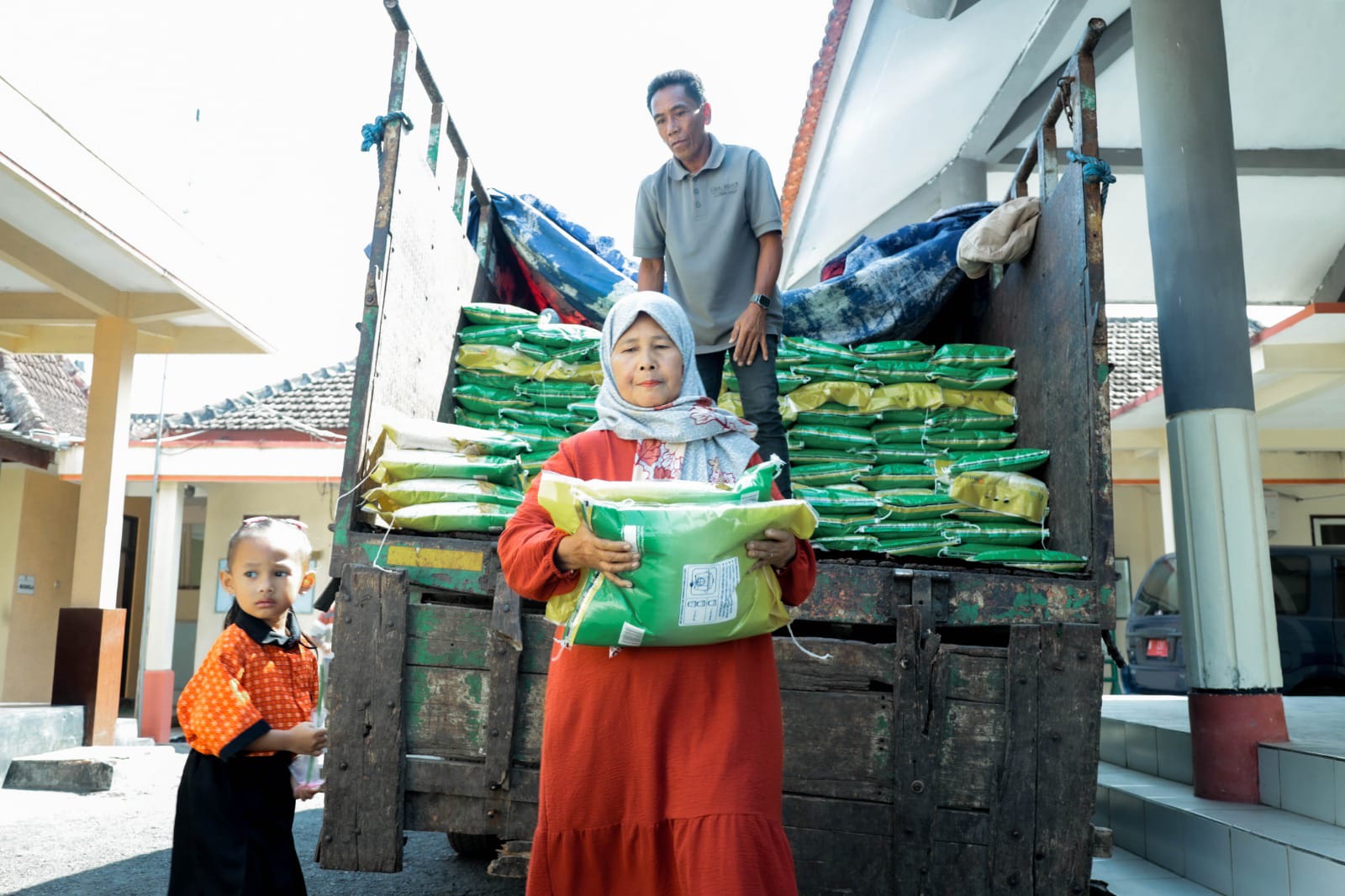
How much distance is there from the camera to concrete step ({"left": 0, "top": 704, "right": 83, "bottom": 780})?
704 centimetres

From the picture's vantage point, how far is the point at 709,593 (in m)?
1.84

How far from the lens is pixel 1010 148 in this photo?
26.7ft

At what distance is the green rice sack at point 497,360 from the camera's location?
389 centimetres

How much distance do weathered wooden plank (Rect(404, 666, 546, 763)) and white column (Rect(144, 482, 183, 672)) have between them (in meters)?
11.3

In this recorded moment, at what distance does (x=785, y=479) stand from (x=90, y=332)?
9.41 meters

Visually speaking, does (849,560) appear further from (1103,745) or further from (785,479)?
(1103,745)

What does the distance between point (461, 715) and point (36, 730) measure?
6.24 meters

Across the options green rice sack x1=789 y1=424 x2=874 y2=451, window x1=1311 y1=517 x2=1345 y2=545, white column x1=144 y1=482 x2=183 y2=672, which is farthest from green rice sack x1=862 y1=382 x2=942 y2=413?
window x1=1311 y1=517 x2=1345 y2=545

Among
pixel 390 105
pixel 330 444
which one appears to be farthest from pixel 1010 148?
pixel 330 444

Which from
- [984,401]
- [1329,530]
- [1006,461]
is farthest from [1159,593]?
[1329,530]

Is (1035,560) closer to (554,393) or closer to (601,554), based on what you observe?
(601,554)

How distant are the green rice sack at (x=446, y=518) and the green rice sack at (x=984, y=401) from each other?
67.8 inches

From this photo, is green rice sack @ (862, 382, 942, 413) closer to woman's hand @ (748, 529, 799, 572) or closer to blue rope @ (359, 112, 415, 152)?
blue rope @ (359, 112, 415, 152)

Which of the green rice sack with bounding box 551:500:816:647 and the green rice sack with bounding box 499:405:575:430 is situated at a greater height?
the green rice sack with bounding box 499:405:575:430
